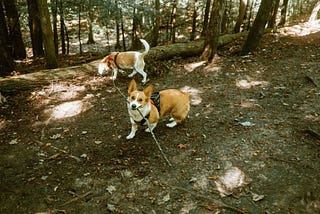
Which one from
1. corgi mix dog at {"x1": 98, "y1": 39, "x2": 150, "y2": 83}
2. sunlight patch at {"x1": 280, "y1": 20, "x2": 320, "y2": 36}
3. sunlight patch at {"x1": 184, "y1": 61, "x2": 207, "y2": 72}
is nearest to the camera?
corgi mix dog at {"x1": 98, "y1": 39, "x2": 150, "y2": 83}

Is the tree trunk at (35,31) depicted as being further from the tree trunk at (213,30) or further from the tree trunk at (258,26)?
the tree trunk at (258,26)

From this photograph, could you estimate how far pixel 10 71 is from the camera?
10.4m

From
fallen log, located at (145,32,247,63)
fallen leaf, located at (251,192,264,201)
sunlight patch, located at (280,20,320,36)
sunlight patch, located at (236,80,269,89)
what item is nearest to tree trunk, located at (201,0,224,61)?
fallen log, located at (145,32,247,63)

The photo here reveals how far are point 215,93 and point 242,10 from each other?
8633 mm

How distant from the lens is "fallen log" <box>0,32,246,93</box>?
28.8ft

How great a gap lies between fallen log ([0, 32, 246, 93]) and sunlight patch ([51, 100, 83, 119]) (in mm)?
1685

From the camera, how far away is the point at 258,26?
10945 mm

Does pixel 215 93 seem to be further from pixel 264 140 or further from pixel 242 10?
pixel 242 10

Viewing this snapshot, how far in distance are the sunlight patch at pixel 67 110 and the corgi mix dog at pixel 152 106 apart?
2.17 m

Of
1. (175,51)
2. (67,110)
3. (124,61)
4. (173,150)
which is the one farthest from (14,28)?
(173,150)

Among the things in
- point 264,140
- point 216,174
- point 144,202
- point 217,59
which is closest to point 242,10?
point 217,59

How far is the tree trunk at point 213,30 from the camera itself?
10.3 meters

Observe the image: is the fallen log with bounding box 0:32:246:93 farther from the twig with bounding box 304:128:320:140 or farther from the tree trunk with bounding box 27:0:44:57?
the twig with bounding box 304:128:320:140

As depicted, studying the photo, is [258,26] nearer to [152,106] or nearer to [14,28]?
[152,106]
